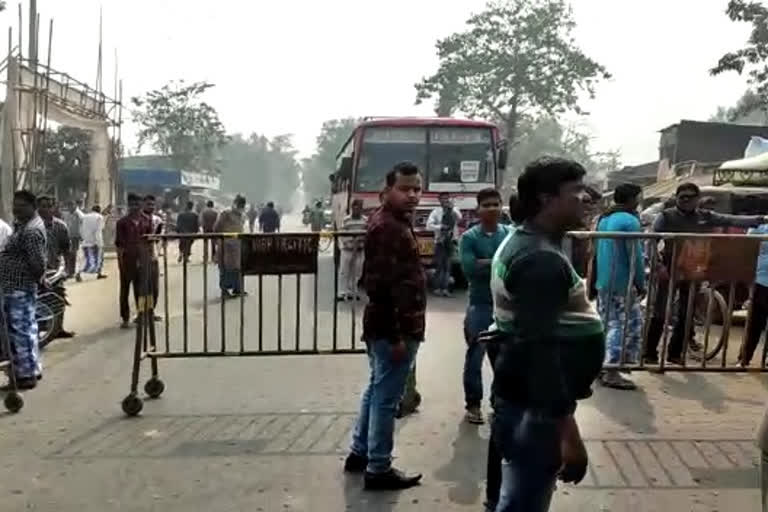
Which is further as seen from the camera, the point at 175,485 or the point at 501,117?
the point at 501,117

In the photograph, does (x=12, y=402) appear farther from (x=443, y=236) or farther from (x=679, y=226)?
(x=443, y=236)

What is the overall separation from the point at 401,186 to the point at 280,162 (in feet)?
437

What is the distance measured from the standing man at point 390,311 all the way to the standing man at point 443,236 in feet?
29.7

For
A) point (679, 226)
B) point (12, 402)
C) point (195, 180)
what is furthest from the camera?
point (195, 180)

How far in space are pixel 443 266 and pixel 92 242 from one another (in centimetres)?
741

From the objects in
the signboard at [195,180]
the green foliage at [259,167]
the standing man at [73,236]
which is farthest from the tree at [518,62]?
the green foliage at [259,167]

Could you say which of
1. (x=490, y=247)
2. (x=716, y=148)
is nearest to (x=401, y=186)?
(x=490, y=247)

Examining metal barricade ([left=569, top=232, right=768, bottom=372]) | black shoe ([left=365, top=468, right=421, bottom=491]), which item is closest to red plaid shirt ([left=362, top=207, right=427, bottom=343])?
black shoe ([left=365, top=468, right=421, bottom=491])

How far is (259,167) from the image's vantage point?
12238 centimetres

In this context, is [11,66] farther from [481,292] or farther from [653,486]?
[653,486]

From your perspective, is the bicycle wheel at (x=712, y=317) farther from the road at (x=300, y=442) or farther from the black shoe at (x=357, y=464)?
the black shoe at (x=357, y=464)

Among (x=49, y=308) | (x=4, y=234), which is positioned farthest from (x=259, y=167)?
(x=4, y=234)

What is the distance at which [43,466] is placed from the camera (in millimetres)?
4902

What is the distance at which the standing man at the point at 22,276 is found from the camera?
6957 millimetres
